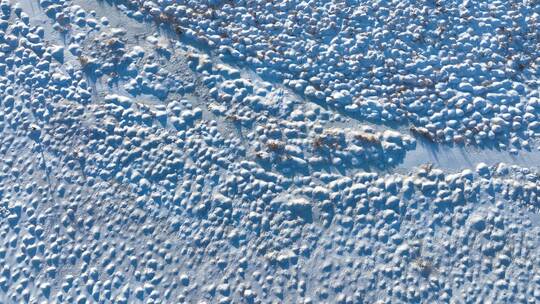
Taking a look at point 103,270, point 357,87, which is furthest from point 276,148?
point 103,270

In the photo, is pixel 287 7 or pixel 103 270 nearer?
pixel 103 270

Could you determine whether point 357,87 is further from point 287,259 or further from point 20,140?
point 20,140

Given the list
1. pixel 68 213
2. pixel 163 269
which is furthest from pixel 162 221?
pixel 68 213

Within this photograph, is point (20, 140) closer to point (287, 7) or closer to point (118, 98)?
point (118, 98)

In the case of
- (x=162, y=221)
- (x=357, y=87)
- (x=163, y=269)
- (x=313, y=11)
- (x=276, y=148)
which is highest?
(x=313, y=11)

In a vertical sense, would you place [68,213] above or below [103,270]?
above

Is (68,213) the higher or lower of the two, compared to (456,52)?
lower
